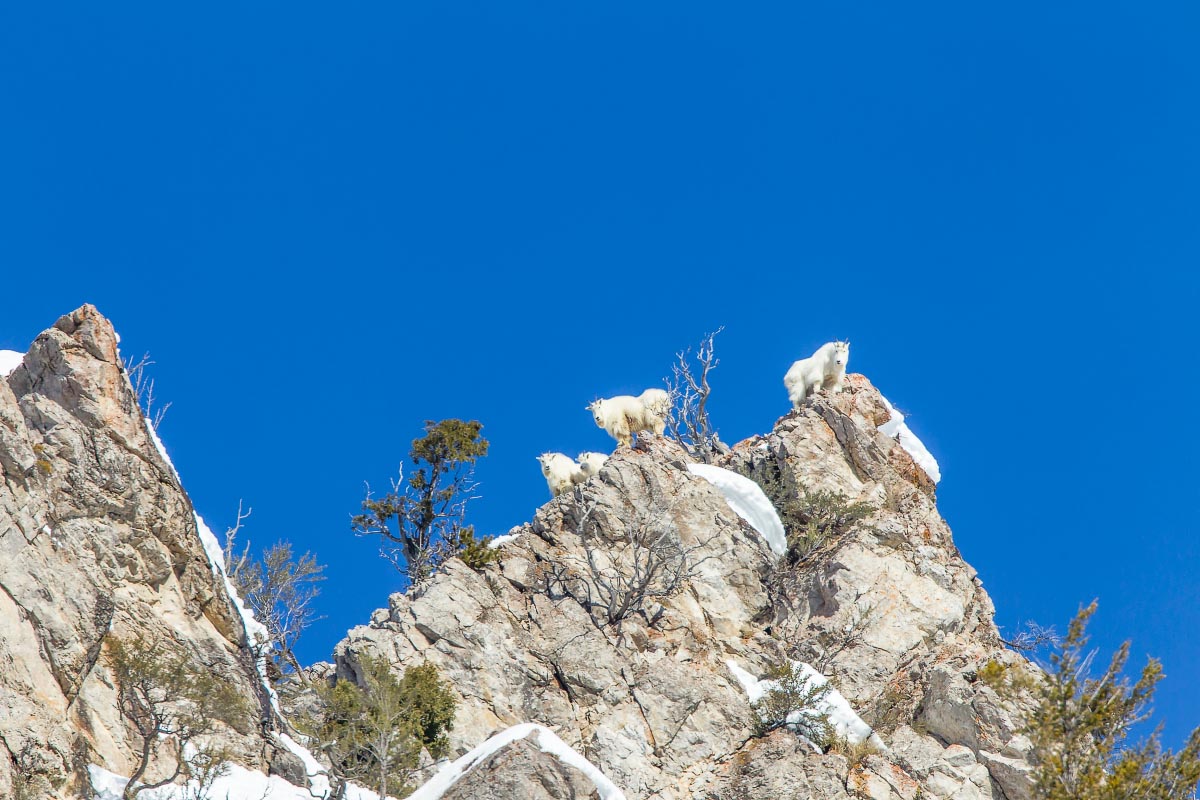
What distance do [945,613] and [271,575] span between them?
55.2ft

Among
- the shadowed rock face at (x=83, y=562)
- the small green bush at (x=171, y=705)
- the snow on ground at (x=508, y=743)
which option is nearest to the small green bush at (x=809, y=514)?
the snow on ground at (x=508, y=743)

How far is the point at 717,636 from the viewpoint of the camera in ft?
89.2

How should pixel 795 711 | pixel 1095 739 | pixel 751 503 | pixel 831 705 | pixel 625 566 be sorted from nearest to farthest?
pixel 1095 739 < pixel 795 711 < pixel 831 705 < pixel 625 566 < pixel 751 503

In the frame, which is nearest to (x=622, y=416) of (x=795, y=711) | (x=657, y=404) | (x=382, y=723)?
(x=657, y=404)

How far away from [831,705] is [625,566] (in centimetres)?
588

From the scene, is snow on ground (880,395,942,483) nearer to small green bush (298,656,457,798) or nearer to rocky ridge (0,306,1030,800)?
rocky ridge (0,306,1030,800)

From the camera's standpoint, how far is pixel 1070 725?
17.1 meters

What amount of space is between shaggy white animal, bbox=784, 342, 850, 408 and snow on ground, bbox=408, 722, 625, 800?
54.2 feet

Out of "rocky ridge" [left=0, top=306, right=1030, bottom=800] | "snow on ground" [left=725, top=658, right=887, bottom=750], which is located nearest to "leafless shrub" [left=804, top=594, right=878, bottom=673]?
"rocky ridge" [left=0, top=306, right=1030, bottom=800]

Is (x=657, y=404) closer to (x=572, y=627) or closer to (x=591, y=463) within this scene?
(x=591, y=463)

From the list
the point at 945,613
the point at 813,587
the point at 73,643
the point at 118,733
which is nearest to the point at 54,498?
the point at 73,643

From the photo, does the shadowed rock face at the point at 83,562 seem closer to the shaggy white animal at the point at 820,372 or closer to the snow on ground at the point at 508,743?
the snow on ground at the point at 508,743

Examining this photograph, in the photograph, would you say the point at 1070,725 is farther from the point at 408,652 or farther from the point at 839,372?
the point at 839,372

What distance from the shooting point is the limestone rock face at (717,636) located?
23.0 m
